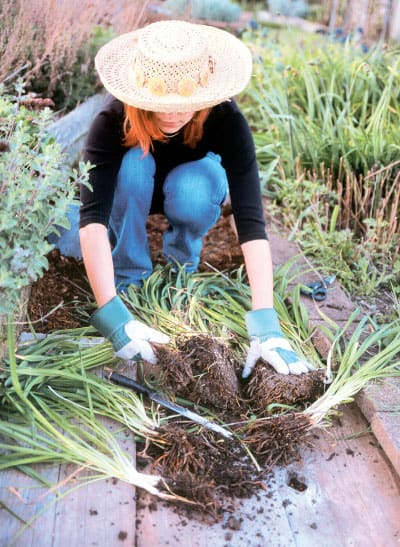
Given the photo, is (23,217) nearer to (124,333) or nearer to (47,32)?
(124,333)

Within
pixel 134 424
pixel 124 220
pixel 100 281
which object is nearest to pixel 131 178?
pixel 124 220

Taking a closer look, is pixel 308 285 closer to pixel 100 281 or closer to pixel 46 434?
pixel 100 281

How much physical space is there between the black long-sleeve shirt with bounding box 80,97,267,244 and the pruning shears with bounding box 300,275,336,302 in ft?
1.42

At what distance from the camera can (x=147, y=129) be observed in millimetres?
2312

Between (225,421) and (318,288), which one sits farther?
(318,288)

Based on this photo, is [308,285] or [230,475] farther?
[308,285]

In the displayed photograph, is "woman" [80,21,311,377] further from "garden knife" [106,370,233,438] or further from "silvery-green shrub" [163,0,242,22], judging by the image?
"silvery-green shrub" [163,0,242,22]

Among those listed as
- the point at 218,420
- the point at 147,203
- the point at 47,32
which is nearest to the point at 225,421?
the point at 218,420

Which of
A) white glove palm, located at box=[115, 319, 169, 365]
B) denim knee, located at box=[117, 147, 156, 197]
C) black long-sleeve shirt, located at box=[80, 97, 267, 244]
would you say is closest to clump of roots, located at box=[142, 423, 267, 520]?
white glove palm, located at box=[115, 319, 169, 365]

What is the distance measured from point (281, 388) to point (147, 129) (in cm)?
93

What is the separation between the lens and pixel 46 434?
192 centimetres

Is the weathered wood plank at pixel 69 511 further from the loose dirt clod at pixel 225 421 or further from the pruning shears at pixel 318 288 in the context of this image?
the pruning shears at pixel 318 288

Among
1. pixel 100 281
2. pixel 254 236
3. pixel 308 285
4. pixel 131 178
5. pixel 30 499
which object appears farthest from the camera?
pixel 308 285

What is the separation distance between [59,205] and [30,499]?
726 millimetres
